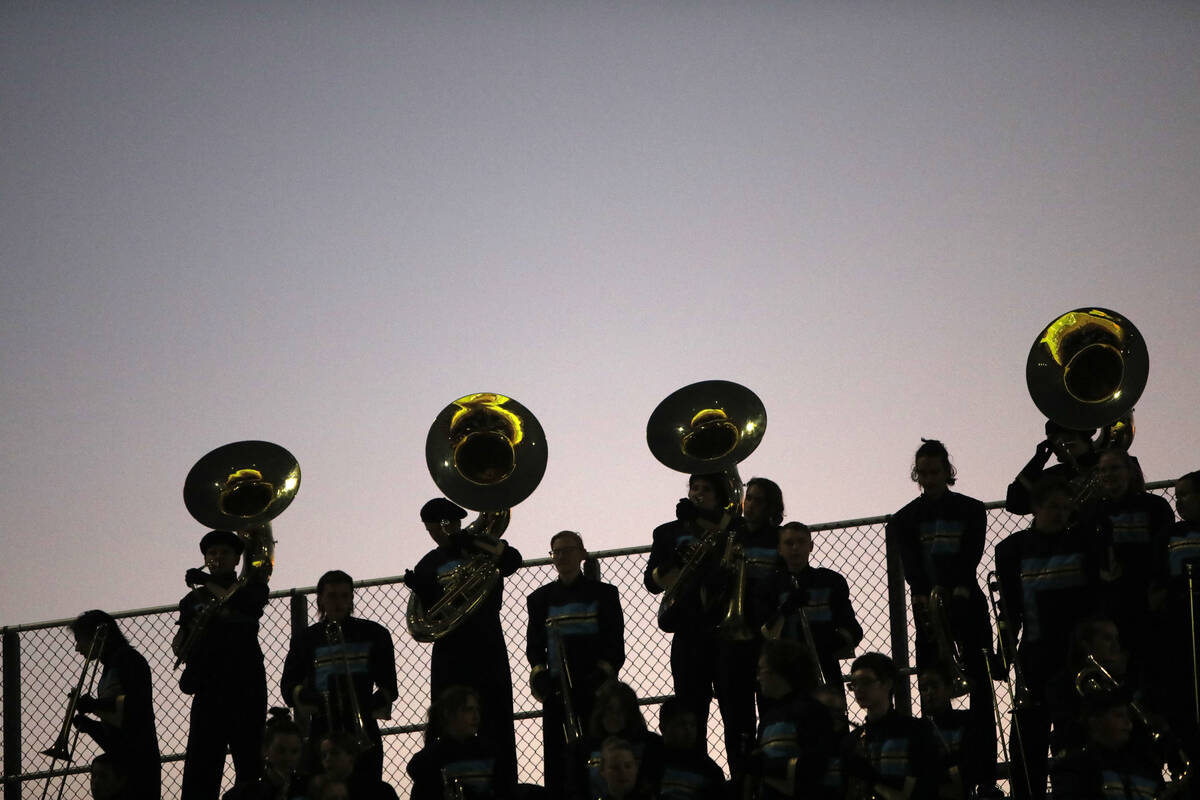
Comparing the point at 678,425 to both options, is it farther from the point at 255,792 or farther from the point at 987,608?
the point at 255,792

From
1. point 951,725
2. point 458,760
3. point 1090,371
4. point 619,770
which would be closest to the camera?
point 619,770

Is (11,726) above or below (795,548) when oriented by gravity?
below

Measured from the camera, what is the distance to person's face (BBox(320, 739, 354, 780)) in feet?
26.9

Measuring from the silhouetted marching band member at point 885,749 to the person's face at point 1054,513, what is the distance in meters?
1.32

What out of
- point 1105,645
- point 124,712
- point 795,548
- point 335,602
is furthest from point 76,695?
point 1105,645

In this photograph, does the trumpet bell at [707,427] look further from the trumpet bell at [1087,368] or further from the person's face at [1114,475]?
the person's face at [1114,475]

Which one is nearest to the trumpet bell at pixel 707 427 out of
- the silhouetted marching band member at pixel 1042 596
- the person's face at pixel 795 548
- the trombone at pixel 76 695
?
the person's face at pixel 795 548

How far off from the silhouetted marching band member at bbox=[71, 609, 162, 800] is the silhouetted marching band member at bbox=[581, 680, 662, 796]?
2.80 m

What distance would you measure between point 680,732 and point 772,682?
20.5 inches

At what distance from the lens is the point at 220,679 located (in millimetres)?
9609

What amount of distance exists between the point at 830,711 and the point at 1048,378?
2500mm

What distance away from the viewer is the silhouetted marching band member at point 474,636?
9.32 meters

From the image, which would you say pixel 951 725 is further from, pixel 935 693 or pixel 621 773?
pixel 621 773

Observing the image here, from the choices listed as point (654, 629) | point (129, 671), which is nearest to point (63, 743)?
point (129, 671)
